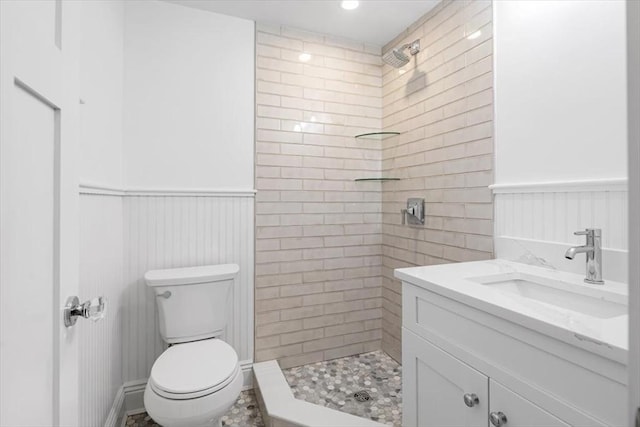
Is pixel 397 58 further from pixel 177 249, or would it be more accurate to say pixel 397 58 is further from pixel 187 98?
pixel 177 249

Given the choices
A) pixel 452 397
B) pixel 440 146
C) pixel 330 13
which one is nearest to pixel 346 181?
pixel 440 146

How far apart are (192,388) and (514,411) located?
118 centimetres

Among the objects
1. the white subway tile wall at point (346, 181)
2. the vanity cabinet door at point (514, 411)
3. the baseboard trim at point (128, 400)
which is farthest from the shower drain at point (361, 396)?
the baseboard trim at point (128, 400)

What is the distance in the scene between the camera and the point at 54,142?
68cm

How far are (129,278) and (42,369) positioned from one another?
1456mm

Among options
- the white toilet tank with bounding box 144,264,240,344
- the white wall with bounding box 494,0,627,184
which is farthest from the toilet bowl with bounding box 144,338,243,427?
the white wall with bounding box 494,0,627,184

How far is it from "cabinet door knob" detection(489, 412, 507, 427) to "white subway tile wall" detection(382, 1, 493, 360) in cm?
93

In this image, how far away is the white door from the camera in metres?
0.49

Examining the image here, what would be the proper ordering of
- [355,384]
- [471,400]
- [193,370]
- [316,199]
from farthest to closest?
[316,199], [355,384], [193,370], [471,400]

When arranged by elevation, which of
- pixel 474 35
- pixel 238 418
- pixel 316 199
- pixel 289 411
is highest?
pixel 474 35

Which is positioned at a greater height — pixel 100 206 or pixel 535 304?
pixel 100 206

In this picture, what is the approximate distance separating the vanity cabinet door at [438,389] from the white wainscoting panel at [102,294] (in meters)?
1.22

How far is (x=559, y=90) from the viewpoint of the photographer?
1.35 m

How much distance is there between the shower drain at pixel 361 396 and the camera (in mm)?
1917
